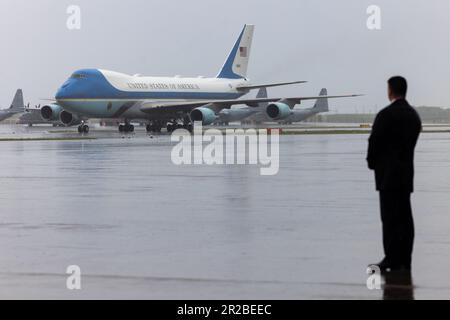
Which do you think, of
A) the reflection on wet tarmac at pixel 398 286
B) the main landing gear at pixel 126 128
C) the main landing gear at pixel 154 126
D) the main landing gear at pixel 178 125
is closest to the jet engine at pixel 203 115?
the main landing gear at pixel 178 125

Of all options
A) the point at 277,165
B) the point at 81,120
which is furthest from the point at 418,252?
the point at 81,120

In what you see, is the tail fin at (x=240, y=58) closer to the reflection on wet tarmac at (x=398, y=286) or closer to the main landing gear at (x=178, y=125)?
the main landing gear at (x=178, y=125)

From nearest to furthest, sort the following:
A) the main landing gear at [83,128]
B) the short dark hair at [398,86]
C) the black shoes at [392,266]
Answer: the black shoes at [392,266], the short dark hair at [398,86], the main landing gear at [83,128]

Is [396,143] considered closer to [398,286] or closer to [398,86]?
[398,86]

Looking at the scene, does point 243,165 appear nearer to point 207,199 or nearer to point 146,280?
point 207,199

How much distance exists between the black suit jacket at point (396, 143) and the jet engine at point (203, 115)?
5314cm

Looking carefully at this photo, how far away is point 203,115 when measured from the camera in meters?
63.2

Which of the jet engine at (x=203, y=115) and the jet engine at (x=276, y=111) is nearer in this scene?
the jet engine at (x=203, y=115)

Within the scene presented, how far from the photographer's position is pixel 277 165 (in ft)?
89.4

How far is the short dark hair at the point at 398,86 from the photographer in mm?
10188

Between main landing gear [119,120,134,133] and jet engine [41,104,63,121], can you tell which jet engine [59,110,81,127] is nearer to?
jet engine [41,104,63,121]

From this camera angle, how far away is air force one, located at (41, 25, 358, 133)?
2448 inches

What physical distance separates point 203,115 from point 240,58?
1477cm
